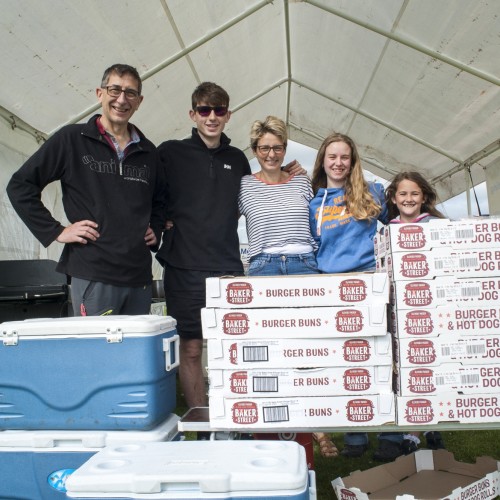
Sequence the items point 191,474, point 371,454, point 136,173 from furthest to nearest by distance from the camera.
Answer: point 371,454 → point 136,173 → point 191,474

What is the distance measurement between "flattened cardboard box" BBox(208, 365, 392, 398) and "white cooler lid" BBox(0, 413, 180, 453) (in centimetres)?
30

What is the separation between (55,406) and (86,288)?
50cm

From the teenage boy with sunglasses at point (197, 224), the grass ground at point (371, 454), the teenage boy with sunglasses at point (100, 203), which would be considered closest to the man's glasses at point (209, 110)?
the teenage boy with sunglasses at point (197, 224)

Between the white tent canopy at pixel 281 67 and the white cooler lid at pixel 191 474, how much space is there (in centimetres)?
274

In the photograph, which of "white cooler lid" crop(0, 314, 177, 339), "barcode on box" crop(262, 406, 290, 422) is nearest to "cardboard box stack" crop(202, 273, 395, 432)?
"barcode on box" crop(262, 406, 290, 422)

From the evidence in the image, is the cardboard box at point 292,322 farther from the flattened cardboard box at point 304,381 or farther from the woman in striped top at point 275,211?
the woman in striped top at point 275,211

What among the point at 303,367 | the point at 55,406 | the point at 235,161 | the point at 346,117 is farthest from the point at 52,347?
the point at 346,117

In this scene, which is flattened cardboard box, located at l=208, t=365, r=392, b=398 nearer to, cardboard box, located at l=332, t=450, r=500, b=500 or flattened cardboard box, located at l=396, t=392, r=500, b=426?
flattened cardboard box, located at l=396, t=392, r=500, b=426

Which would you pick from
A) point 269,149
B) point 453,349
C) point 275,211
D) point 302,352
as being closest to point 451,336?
point 453,349

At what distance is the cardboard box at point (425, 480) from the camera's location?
6.07 ft

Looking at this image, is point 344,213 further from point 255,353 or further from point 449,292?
point 255,353

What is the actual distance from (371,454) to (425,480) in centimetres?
57

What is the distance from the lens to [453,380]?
1.66 metres

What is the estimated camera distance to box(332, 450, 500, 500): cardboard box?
1.85m
